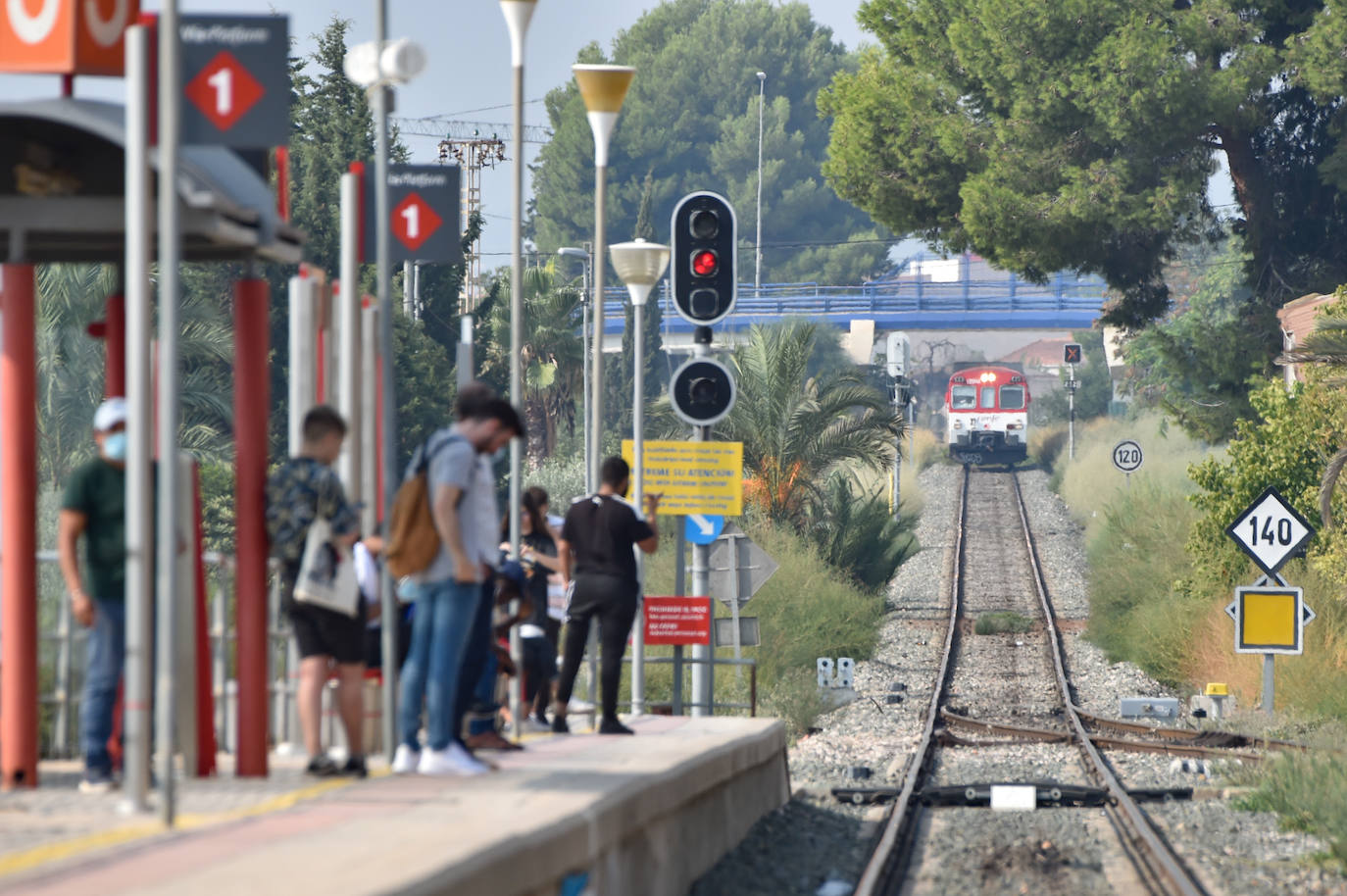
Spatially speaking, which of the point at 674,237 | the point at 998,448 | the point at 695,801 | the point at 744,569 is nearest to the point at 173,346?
the point at 695,801

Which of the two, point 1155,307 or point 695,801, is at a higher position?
point 1155,307

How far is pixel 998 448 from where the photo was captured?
62.3m

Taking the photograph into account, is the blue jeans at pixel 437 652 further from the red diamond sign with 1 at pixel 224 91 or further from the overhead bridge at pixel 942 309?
the overhead bridge at pixel 942 309

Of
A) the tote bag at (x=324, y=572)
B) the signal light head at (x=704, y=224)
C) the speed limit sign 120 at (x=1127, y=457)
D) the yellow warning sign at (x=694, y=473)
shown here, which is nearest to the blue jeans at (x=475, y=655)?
the tote bag at (x=324, y=572)

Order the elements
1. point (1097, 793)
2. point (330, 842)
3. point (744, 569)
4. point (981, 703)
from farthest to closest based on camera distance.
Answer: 1. point (981, 703)
2. point (744, 569)
3. point (1097, 793)
4. point (330, 842)

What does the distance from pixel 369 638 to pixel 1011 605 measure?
24.2 m

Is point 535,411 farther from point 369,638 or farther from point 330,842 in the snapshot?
point 330,842

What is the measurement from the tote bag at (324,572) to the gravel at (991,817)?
108 inches

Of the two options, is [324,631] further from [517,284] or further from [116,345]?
[517,284]

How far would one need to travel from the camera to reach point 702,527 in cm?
1595

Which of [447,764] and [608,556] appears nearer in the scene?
[447,764]

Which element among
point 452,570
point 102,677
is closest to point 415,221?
point 452,570

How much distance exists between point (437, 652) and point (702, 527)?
8079mm

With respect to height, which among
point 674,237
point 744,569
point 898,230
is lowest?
point 744,569
